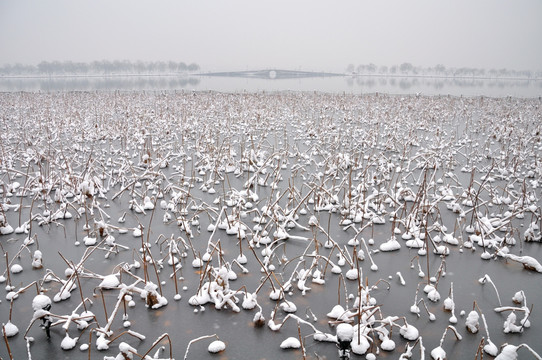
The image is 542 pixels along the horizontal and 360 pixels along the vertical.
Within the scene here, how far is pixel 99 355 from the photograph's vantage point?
3977mm

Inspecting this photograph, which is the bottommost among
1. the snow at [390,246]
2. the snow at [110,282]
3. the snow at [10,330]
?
the snow at [10,330]

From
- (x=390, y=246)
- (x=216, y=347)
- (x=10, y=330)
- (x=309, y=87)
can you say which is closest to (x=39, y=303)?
(x=10, y=330)

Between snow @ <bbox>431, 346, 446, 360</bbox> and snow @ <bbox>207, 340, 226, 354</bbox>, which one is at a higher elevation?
snow @ <bbox>431, 346, 446, 360</bbox>

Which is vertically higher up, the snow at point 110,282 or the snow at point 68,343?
the snow at point 110,282

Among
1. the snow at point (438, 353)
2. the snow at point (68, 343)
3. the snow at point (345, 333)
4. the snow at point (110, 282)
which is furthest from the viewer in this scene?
the snow at point (110, 282)

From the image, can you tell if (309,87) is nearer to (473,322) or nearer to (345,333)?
(473,322)

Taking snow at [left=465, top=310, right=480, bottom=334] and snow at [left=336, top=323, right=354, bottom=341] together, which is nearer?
snow at [left=336, top=323, right=354, bottom=341]

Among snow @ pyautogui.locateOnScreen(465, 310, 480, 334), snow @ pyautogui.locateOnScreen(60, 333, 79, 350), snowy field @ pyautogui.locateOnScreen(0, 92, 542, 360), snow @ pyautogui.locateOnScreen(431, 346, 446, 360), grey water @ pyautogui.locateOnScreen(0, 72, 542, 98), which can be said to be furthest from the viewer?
grey water @ pyautogui.locateOnScreen(0, 72, 542, 98)

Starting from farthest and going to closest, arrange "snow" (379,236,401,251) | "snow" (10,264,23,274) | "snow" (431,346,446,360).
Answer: "snow" (379,236,401,251) → "snow" (10,264,23,274) → "snow" (431,346,446,360)

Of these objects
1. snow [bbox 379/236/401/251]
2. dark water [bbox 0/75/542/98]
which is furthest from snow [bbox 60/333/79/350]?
dark water [bbox 0/75/542/98]

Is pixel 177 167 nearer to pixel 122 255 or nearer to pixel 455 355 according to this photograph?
pixel 122 255

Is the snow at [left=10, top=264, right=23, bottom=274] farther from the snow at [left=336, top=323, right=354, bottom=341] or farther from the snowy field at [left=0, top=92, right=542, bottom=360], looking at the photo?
the snow at [left=336, top=323, right=354, bottom=341]

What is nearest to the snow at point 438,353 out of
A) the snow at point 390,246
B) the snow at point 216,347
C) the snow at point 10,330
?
the snow at point 216,347

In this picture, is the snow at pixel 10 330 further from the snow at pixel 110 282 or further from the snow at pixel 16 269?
the snow at pixel 16 269
